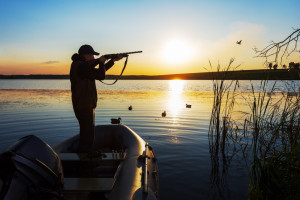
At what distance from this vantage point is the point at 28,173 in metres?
2.54

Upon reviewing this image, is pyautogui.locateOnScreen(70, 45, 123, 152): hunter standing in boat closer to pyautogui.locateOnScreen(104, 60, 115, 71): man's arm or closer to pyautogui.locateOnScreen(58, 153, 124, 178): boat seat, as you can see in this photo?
pyautogui.locateOnScreen(58, 153, 124, 178): boat seat

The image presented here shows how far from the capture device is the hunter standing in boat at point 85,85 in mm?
4430

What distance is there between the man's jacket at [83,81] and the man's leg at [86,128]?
134 mm

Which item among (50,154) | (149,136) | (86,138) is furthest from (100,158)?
(149,136)

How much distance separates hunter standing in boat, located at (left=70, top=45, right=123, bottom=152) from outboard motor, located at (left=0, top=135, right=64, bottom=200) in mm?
1655

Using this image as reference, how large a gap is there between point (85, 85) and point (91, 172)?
5.66ft

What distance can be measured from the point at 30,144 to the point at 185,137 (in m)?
7.83

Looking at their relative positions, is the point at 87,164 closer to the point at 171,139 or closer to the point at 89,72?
the point at 89,72

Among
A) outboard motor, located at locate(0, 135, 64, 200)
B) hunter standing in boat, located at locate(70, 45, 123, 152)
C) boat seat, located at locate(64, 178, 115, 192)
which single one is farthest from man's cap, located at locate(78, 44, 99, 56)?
boat seat, located at locate(64, 178, 115, 192)

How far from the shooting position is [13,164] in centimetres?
245

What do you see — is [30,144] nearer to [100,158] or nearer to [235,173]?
[100,158]

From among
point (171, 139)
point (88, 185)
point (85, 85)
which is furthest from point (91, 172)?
point (171, 139)

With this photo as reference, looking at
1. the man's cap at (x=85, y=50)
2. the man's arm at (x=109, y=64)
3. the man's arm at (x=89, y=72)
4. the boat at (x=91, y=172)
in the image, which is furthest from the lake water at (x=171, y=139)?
the man's cap at (x=85, y=50)

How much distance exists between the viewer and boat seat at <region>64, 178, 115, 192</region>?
10.4ft
